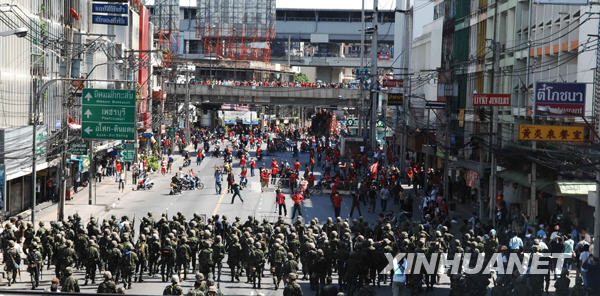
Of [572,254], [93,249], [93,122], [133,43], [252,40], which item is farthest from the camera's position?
[252,40]

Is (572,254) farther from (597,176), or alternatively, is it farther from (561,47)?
(561,47)

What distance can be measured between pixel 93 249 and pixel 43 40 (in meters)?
21.4

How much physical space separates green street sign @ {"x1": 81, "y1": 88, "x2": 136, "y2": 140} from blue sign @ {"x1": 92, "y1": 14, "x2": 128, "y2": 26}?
1007cm

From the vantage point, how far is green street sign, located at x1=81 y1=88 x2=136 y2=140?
120 ft

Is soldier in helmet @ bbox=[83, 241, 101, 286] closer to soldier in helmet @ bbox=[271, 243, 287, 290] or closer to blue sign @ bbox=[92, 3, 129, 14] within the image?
soldier in helmet @ bbox=[271, 243, 287, 290]

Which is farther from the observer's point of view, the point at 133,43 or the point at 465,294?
the point at 133,43

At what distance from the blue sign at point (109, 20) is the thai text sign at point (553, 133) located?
22.2 m

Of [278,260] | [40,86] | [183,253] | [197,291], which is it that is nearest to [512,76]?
[40,86]

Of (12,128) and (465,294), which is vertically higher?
(12,128)

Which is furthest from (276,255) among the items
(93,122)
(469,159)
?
(469,159)

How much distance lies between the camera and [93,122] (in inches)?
1451

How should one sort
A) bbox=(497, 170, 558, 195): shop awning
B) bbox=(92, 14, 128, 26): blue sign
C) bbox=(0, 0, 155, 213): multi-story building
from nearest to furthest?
bbox=(497, 170, 558, 195): shop awning < bbox=(0, 0, 155, 213): multi-story building < bbox=(92, 14, 128, 26): blue sign

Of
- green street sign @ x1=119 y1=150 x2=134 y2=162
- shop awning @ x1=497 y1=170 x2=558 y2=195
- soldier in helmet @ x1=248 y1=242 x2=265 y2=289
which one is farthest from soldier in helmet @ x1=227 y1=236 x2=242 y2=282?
green street sign @ x1=119 y1=150 x2=134 y2=162

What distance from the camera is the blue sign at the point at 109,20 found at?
46.2 meters
